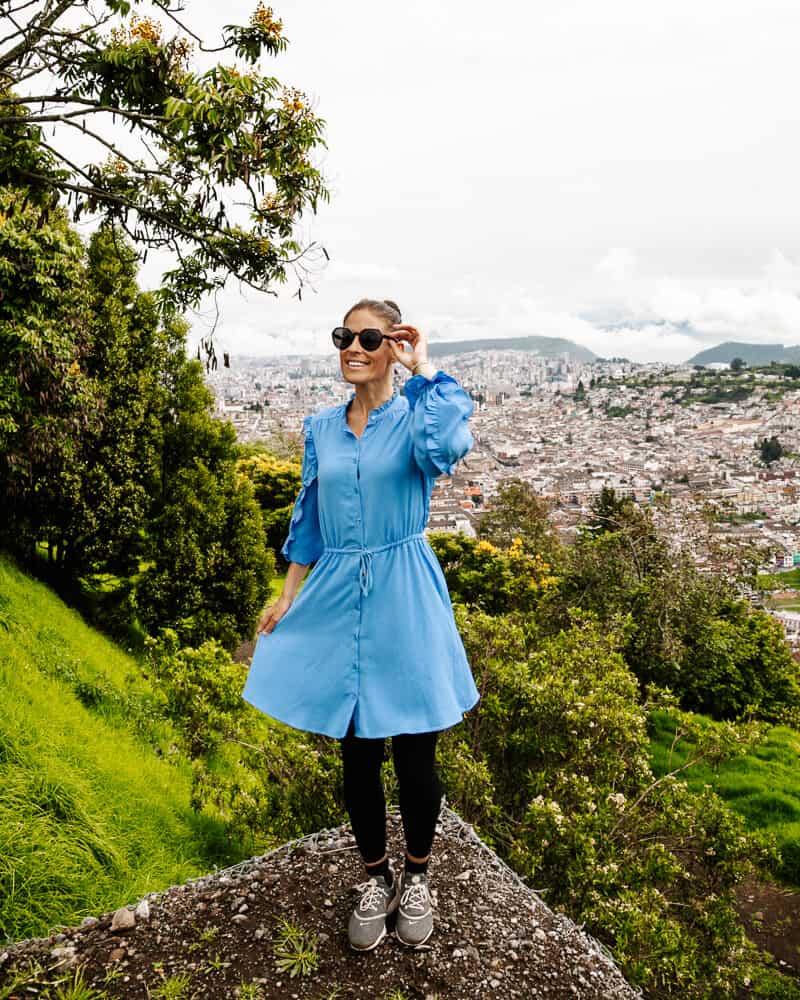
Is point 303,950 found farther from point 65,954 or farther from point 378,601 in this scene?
point 378,601

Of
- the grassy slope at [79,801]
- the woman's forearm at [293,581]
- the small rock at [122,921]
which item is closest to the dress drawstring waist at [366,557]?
the woman's forearm at [293,581]

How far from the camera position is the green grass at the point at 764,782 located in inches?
244

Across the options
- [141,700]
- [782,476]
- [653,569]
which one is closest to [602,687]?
[141,700]

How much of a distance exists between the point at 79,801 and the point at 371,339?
2275 mm

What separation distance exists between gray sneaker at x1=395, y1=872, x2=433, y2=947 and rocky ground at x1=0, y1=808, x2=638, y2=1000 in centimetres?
5

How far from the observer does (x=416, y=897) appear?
7.01ft

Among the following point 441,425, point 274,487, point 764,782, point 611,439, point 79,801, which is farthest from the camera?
point 611,439

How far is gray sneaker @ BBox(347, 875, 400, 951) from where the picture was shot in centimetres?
210

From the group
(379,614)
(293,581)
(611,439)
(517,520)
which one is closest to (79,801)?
(293,581)

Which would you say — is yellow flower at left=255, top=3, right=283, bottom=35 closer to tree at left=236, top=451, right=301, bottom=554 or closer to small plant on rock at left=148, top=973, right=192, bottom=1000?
small plant on rock at left=148, top=973, right=192, bottom=1000

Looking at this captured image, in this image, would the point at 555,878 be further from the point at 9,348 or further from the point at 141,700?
the point at 9,348

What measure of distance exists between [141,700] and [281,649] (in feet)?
12.0

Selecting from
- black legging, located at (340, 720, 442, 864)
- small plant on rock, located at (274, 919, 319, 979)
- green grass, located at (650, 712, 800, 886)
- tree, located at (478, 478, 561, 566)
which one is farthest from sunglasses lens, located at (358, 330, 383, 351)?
tree, located at (478, 478, 561, 566)

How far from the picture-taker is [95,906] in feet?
7.93
